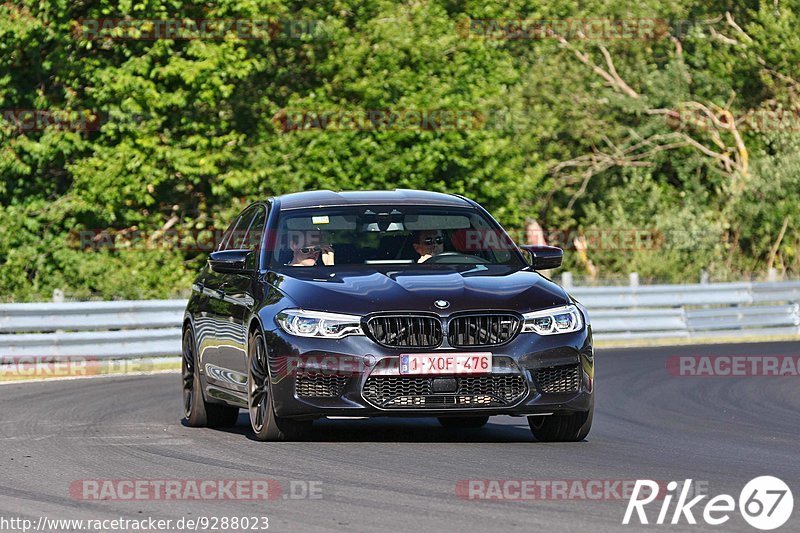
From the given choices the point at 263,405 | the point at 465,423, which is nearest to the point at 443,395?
the point at 263,405

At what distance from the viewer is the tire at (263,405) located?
10.8 m

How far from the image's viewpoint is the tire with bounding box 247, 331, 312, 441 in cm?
1075

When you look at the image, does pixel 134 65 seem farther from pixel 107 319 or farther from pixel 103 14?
pixel 107 319

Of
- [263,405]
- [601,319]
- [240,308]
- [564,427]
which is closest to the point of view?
[263,405]

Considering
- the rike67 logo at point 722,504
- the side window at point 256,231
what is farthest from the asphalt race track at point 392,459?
the side window at point 256,231

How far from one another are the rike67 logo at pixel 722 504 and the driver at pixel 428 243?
3.29m

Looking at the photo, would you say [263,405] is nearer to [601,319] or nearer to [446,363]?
[446,363]

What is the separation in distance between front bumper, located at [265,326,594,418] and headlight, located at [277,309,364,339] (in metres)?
0.04

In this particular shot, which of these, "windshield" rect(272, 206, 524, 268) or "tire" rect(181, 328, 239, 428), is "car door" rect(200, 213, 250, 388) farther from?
"windshield" rect(272, 206, 524, 268)

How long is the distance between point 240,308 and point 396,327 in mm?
1573

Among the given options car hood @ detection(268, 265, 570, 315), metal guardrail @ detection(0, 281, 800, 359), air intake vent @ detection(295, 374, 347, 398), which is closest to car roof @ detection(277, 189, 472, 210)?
car hood @ detection(268, 265, 570, 315)

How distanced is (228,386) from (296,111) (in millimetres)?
27145

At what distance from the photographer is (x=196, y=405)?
12.8 m

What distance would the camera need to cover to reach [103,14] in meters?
34.0
